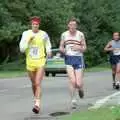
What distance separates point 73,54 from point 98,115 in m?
2.88

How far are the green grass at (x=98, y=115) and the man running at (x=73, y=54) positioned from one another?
1.49 meters

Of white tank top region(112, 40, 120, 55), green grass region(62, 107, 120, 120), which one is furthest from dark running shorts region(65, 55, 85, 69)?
white tank top region(112, 40, 120, 55)

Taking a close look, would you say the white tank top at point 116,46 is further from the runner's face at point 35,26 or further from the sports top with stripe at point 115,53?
the runner's face at point 35,26

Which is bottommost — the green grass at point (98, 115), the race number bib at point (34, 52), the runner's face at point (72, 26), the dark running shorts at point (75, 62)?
the green grass at point (98, 115)

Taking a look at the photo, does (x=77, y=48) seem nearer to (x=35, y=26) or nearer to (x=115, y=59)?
(x=35, y=26)

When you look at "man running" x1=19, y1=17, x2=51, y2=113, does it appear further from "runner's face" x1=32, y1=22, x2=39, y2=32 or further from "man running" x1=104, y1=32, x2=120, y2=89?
"man running" x1=104, y1=32, x2=120, y2=89

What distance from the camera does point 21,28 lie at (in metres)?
42.3

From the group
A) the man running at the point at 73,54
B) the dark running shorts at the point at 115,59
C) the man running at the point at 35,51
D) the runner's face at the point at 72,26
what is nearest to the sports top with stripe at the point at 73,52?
the man running at the point at 73,54

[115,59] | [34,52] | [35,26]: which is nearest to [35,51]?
[34,52]

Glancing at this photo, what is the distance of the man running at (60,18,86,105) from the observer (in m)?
13.0

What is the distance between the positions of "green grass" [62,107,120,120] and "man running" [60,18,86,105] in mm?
1490

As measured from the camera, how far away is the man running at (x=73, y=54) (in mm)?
13039

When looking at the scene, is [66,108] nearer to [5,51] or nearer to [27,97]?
[27,97]

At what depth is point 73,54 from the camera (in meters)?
13.3
